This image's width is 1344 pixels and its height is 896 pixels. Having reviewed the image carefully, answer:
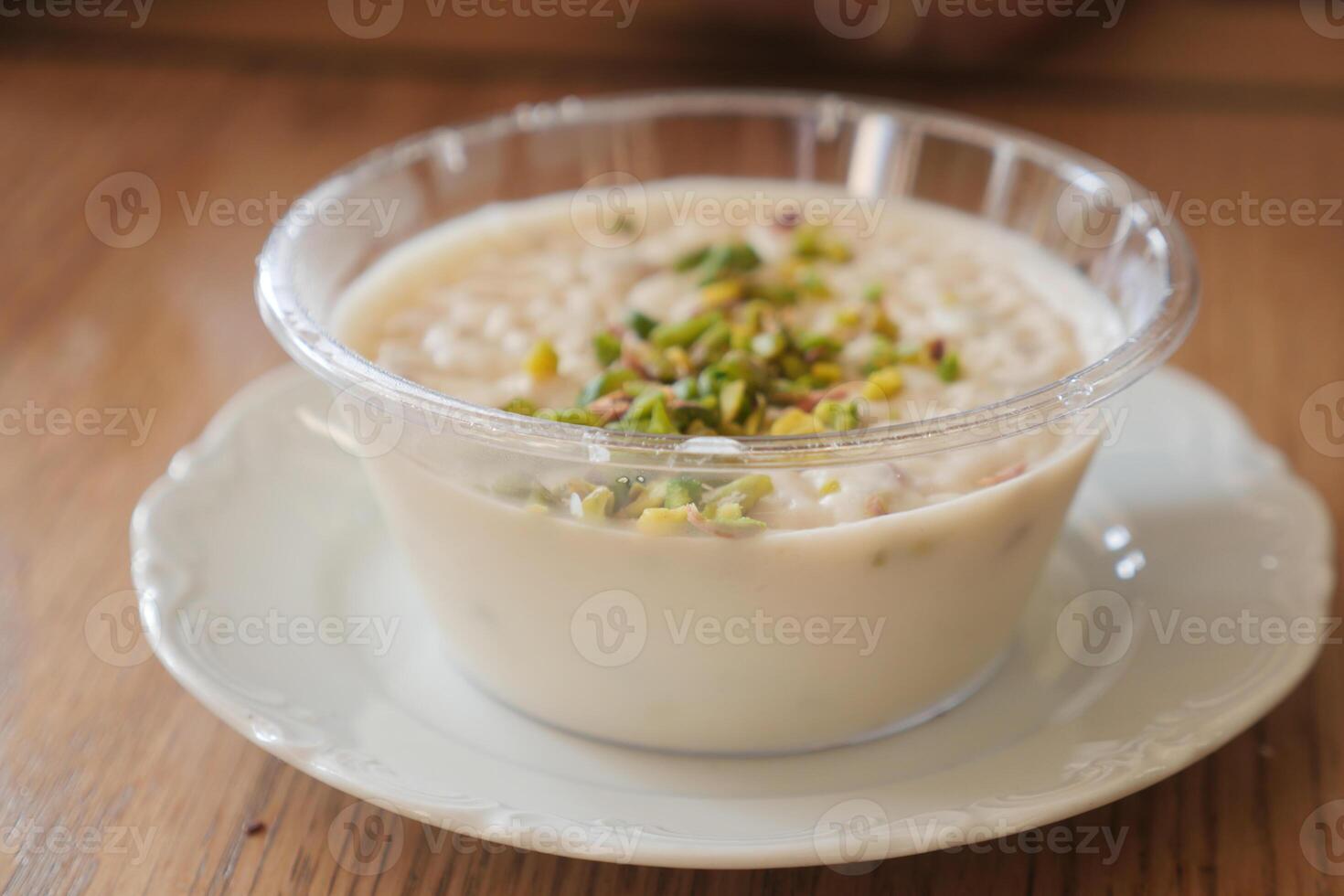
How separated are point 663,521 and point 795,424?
25 centimetres

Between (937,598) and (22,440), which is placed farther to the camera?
(22,440)

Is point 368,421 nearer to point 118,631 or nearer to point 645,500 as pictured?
point 645,500

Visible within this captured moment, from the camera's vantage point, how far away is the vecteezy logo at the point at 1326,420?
1982 mm

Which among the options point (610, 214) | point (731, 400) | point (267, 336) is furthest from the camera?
point (267, 336)

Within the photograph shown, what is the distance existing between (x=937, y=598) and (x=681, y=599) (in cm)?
26

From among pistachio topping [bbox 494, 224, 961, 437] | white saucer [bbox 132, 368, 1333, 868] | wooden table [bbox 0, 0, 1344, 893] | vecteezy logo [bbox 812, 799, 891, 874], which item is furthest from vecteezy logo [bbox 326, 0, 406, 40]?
vecteezy logo [bbox 812, 799, 891, 874]

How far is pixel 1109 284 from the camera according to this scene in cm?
169

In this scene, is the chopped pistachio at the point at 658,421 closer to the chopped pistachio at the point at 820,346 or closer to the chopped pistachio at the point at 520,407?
the chopped pistachio at the point at 520,407

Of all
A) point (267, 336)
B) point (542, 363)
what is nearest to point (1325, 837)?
point (542, 363)

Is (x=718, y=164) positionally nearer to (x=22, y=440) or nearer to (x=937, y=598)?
(x=937, y=598)

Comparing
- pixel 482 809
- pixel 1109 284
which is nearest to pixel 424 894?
pixel 482 809

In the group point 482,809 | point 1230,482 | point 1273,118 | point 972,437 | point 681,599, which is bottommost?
point 1273,118

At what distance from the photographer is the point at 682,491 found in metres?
1.23

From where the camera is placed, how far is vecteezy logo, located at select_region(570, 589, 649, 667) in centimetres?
130
